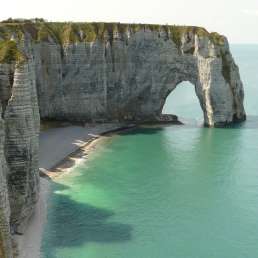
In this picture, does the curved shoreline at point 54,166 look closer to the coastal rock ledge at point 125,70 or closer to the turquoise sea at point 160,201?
the turquoise sea at point 160,201

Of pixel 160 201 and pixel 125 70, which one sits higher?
pixel 125 70

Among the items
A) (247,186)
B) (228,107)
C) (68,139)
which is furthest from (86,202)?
(228,107)

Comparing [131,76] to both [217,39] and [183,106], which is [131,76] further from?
[183,106]

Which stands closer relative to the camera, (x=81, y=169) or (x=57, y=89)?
(x=81, y=169)

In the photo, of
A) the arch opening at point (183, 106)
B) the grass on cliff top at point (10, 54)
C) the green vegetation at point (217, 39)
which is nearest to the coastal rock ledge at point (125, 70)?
the green vegetation at point (217, 39)

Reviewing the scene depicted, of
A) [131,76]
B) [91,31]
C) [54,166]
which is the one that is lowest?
[54,166]

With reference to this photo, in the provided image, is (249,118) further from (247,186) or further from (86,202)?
(86,202)

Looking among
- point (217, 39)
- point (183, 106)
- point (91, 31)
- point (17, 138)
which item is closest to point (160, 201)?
point (17, 138)
